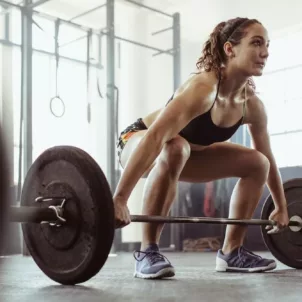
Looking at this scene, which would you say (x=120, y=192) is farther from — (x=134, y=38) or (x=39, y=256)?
(x=134, y=38)

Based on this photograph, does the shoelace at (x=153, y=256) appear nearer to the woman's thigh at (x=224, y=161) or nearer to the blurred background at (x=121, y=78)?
the woman's thigh at (x=224, y=161)

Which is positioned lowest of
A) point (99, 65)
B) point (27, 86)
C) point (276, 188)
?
point (276, 188)

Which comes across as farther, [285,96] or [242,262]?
[285,96]

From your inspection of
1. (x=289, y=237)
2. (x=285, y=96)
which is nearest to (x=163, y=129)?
(x=289, y=237)

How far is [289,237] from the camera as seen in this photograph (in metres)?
2.43

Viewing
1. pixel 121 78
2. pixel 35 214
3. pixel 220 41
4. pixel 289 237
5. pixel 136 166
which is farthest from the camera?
pixel 121 78

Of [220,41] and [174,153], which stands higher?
[220,41]

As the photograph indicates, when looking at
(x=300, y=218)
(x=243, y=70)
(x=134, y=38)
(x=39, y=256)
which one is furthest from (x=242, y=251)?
(x=134, y=38)

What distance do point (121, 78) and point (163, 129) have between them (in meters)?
4.02

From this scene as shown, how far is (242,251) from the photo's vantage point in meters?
2.23

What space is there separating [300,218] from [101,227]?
4.07 ft

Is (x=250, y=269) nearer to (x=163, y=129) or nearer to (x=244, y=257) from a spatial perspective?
(x=244, y=257)

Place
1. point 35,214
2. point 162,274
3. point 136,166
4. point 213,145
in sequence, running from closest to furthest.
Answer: point 35,214 → point 136,166 → point 162,274 → point 213,145

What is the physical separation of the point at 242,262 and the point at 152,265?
1.67 ft
